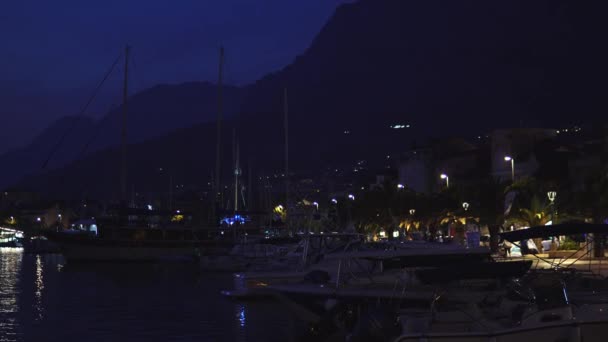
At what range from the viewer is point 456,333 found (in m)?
14.1

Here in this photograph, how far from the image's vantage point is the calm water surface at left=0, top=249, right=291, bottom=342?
24.9 m

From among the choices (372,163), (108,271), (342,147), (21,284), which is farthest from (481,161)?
(342,147)

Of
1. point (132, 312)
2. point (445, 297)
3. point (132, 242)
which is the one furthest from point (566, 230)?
point (132, 242)

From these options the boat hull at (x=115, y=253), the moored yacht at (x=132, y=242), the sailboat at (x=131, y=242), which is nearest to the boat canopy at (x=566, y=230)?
the sailboat at (x=131, y=242)

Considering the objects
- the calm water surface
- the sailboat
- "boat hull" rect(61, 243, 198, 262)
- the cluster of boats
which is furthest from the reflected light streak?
"boat hull" rect(61, 243, 198, 262)

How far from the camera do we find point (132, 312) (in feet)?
103

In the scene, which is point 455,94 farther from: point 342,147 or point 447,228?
point 447,228

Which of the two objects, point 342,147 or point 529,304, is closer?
point 529,304

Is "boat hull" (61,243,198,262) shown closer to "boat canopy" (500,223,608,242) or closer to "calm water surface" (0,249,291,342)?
"calm water surface" (0,249,291,342)

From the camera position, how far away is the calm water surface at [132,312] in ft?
81.8

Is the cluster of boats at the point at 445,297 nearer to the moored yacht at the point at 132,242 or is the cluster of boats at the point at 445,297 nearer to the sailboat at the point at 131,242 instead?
the moored yacht at the point at 132,242

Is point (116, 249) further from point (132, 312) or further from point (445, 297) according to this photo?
point (445, 297)

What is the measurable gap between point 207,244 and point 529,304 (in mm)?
60984

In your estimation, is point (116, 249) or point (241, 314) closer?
point (241, 314)
